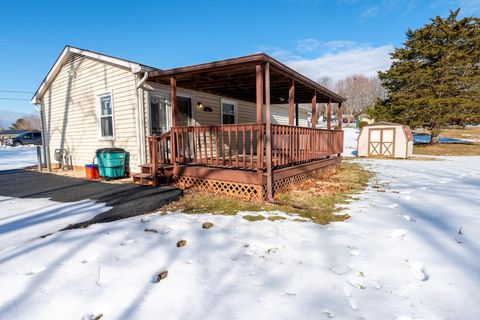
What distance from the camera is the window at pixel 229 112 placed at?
10023 mm

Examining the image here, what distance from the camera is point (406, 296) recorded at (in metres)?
1.99

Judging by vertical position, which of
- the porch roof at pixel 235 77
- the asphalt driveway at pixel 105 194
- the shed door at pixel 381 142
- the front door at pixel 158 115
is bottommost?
the asphalt driveway at pixel 105 194

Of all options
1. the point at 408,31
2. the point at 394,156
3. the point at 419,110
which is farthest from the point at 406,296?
the point at 408,31

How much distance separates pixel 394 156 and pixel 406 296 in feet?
52.1

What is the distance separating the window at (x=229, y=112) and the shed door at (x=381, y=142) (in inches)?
425

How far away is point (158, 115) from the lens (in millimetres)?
7562

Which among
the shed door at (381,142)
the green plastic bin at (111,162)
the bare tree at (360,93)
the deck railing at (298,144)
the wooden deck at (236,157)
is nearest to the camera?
the wooden deck at (236,157)

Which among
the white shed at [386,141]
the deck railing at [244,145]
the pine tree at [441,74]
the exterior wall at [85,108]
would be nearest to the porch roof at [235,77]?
the deck railing at [244,145]

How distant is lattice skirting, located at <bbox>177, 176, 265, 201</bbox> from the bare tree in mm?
66383

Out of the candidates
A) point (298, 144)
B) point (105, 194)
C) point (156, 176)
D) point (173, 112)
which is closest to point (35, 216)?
point (105, 194)

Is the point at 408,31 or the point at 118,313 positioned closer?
the point at 118,313

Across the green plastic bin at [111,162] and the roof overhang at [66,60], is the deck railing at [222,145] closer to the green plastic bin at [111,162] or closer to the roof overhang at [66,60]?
the green plastic bin at [111,162]

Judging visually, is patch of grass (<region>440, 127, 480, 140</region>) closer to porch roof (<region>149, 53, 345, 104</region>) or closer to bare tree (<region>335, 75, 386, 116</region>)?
porch roof (<region>149, 53, 345, 104</region>)

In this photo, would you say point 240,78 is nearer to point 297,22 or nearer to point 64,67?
point 64,67
